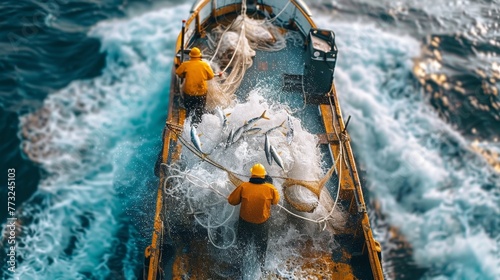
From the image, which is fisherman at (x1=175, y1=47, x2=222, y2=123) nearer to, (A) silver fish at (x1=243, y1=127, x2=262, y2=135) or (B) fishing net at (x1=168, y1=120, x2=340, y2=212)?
(A) silver fish at (x1=243, y1=127, x2=262, y2=135)

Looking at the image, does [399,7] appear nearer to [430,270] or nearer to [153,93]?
[153,93]

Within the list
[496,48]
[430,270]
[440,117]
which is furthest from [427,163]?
[496,48]

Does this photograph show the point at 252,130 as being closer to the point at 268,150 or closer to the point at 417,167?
the point at 268,150

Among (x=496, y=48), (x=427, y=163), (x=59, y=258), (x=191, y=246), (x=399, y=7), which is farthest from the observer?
(x=399, y=7)

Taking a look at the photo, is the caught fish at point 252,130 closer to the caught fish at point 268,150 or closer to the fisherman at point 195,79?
the caught fish at point 268,150

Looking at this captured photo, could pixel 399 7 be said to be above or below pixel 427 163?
above

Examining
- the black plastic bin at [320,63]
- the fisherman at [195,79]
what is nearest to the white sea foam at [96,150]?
the fisherman at [195,79]

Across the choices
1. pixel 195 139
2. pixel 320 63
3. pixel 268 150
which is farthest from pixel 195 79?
pixel 320 63
